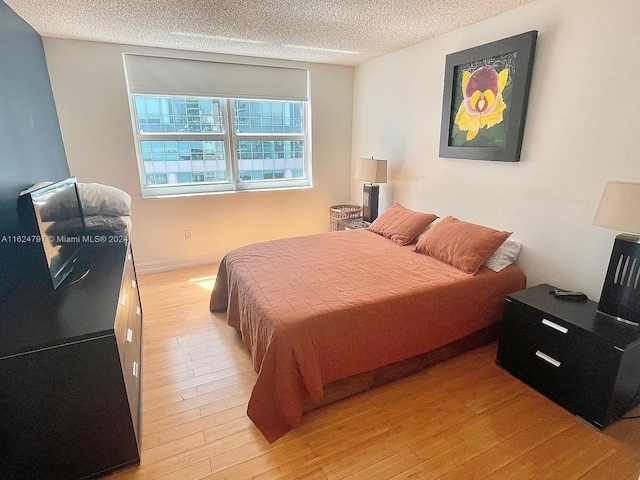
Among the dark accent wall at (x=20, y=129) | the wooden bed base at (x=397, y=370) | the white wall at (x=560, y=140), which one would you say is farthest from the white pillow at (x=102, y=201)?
the white wall at (x=560, y=140)

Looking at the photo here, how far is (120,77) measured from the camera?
323cm

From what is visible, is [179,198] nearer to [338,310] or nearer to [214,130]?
[214,130]

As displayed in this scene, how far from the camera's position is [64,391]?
133cm

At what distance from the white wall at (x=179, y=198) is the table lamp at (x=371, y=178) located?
85cm

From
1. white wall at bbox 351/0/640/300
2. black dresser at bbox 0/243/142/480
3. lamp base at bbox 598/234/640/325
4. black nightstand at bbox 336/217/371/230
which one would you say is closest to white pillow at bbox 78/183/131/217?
black dresser at bbox 0/243/142/480

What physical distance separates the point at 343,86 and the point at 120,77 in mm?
2482

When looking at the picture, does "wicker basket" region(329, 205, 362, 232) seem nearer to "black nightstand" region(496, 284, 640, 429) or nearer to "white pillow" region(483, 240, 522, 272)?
"white pillow" region(483, 240, 522, 272)

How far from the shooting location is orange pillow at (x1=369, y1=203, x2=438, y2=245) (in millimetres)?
3000

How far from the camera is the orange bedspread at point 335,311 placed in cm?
170

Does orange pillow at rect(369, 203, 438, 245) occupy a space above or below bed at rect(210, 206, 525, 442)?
above

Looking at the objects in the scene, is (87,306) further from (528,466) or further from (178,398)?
(528,466)

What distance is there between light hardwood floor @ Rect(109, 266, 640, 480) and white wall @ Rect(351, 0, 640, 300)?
0.88m

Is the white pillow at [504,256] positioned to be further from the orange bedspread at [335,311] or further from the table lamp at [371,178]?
the table lamp at [371,178]

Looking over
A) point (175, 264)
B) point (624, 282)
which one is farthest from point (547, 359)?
point (175, 264)
